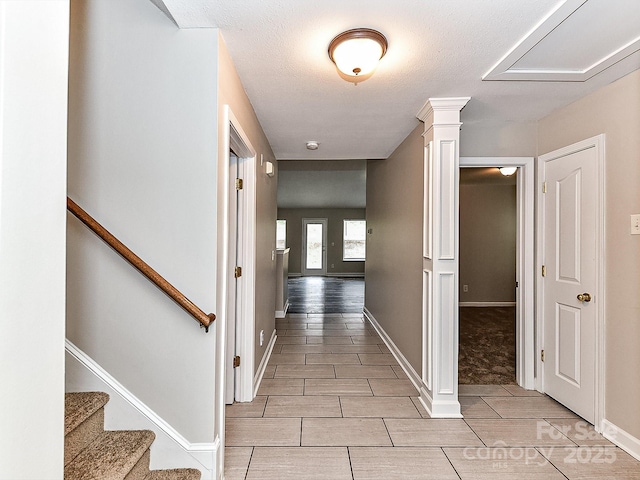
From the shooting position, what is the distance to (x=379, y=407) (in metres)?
2.58

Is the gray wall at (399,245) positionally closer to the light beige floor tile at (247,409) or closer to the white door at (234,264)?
the light beige floor tile at (247,409)

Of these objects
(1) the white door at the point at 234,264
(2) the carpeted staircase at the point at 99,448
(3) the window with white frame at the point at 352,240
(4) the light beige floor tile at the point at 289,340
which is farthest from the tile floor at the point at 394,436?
(3) the window with white frame at the point at 352,240

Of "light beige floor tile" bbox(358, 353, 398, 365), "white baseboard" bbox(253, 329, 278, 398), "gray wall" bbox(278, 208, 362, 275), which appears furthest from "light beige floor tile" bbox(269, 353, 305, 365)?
"gray wall" bbox(278, 208, 362, 275)

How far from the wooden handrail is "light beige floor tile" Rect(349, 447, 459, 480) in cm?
120

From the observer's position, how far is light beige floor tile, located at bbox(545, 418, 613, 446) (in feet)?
7.09

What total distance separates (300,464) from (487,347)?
3022 millimetres

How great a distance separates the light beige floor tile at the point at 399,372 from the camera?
3.14 metres

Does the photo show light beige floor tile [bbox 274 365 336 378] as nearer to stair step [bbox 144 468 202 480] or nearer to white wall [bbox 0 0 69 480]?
stair step [bbox 144 468 202 480]

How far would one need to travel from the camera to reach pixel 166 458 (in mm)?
1677

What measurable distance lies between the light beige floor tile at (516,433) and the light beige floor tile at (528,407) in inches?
3.4

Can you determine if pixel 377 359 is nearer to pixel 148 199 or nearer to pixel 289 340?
pixel 289 340

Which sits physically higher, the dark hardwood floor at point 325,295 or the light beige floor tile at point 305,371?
the dark hardwood floor at point 325,295

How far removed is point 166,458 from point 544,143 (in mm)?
3414

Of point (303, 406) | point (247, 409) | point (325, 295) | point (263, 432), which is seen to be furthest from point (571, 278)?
point (325, 295)
